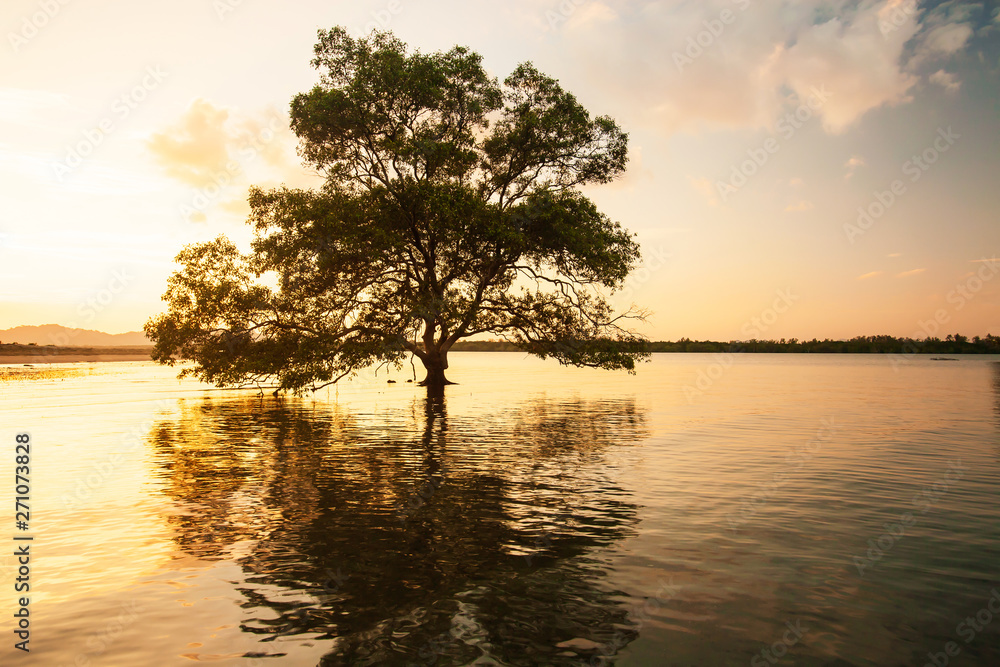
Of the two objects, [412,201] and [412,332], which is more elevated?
[412,201]

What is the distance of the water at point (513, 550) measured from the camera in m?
7.50

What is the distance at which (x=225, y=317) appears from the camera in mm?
42000

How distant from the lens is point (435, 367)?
5459 centimetres

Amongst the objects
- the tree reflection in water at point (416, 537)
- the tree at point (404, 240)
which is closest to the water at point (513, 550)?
the tree reflection in water at point (416, 537)

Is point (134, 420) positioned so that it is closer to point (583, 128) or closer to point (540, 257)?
point (540, 257)

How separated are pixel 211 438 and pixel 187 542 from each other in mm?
15710

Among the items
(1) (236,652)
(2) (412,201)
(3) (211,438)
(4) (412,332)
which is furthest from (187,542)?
(4) (412,332)

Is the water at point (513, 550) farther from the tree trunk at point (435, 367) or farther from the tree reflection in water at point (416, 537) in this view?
the tree trunk at point (435, 367)

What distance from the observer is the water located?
7500 millimetres

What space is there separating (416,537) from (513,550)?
2.05 m

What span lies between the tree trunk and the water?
2836 cm

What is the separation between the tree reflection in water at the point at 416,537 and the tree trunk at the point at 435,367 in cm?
2812

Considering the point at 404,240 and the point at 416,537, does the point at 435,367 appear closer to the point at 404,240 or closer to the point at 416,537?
the point at 404,240

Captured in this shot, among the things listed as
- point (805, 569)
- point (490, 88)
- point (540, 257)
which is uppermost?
point (490, 88)
